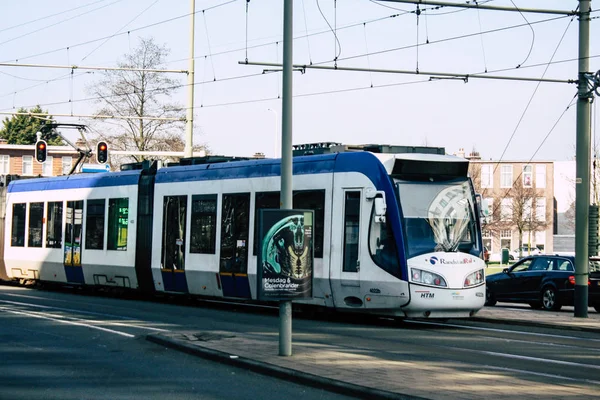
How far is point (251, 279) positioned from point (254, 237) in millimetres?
920

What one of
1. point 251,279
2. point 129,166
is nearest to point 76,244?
point 129,166

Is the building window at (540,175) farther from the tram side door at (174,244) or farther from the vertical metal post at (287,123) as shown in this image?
the vertical metal post at (287,123)

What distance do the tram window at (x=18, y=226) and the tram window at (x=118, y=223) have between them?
19.6 ft

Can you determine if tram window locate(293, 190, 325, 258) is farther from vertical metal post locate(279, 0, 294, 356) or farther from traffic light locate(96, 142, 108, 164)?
traffic light locate(96, 142, 108, 164)

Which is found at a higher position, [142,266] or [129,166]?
[129,166]

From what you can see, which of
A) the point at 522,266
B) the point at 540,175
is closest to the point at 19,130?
the point at 540,175

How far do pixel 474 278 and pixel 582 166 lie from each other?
5.21m

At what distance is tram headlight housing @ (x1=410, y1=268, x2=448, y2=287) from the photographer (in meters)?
18.5

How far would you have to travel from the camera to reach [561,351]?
606 inches

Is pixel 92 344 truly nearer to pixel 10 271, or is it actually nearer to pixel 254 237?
pixel 254 237

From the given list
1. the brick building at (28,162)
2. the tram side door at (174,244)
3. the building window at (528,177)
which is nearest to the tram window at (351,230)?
the tram side door at (174,244)

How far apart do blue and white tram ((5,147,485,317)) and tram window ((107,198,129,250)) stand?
0.09 ft

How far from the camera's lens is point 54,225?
30.0 meters

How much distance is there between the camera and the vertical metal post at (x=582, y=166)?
22406mm
